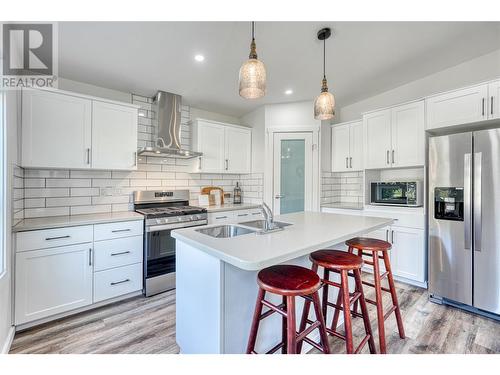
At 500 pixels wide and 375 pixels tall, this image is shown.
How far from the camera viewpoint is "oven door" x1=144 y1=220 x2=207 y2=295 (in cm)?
263

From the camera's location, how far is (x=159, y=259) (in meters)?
2.72

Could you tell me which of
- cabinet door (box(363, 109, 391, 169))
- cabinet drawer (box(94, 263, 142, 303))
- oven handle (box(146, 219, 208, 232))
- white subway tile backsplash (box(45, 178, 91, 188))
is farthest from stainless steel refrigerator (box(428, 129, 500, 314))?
white subway tile backsplash (box(45, 178, 91, 188))

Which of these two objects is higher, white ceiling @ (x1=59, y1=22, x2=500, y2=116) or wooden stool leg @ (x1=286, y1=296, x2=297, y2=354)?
white ceiling @ (x1=59, y1=22, x2=500, y2=116)

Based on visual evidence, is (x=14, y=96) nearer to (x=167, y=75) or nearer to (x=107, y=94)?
(x=107, y=94)

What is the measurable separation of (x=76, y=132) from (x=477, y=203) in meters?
3.98

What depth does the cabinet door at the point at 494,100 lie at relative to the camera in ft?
7.58

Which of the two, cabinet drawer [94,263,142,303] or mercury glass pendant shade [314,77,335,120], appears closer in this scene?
mercury glass pendant shade [314,77,335,120]

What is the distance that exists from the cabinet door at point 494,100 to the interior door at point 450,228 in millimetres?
324

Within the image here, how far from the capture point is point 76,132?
2.45 metres

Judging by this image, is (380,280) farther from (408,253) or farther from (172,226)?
(172,226)

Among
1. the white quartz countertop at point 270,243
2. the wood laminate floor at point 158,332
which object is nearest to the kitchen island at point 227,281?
the white quartz countertop at point 270,243

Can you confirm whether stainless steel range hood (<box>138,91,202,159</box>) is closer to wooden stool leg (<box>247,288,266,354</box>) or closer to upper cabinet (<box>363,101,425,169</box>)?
wooden stool leg (<box>247,288,266,354</box>)

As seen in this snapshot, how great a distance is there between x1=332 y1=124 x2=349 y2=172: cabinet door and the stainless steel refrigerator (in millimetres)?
1326

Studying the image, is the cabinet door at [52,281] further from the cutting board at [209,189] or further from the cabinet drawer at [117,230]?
the cutting board at [209,189]
